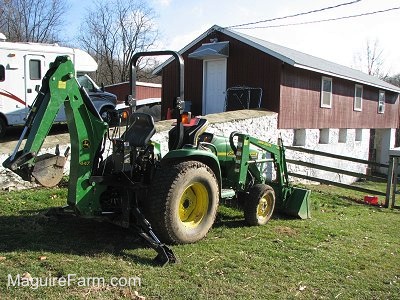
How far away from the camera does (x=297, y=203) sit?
7977 millimetres

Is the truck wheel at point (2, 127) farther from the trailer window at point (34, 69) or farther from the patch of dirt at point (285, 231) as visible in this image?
the patch of dirt at point (285, 231)

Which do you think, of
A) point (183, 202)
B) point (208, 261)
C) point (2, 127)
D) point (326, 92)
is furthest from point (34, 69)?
point (326, 92)

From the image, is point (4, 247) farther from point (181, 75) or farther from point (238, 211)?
point (238, 211)

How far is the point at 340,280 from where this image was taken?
4996 mm

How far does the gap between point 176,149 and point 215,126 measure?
6.39 meters

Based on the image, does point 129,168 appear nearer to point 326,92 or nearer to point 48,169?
point 48,169

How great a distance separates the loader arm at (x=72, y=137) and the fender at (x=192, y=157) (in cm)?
88

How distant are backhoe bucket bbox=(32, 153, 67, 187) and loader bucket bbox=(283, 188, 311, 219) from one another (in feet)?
14.7

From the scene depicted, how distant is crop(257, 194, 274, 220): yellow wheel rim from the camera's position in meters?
7.19

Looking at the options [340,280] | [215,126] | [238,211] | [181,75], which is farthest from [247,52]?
[340,280]

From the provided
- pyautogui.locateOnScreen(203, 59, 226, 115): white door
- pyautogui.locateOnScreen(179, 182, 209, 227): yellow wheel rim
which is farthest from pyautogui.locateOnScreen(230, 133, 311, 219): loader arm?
pyautogui.locateOnScreen(203, 59, 226, 115): white door

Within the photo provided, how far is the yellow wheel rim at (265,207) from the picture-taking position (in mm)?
7188

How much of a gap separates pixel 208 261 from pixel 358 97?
2063 centimetres

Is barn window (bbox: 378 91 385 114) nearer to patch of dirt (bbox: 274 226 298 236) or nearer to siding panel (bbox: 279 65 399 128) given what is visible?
siding panel (bbox: 279 65 399 128)
